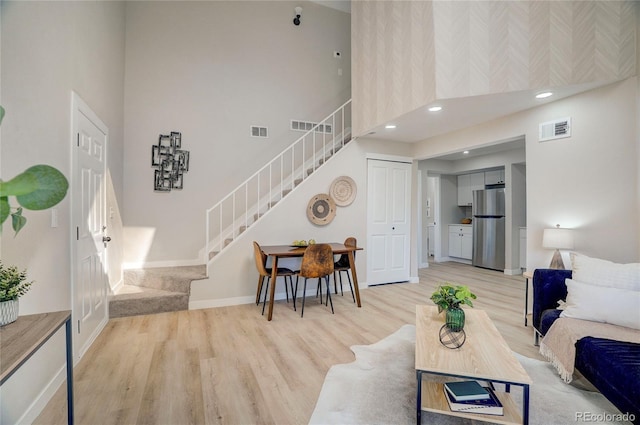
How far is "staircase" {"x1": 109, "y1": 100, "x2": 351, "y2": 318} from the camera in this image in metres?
3.94

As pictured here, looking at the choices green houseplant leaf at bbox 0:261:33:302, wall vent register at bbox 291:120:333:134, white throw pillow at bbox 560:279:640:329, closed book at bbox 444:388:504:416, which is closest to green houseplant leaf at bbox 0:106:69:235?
green houseplant leaf at bbox 0:261:33:302

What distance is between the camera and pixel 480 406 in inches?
65.7

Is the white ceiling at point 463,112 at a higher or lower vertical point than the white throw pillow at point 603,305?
higher

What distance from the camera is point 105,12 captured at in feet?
11.9

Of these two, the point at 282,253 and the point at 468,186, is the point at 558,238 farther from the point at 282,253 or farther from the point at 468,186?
the point at 468,186

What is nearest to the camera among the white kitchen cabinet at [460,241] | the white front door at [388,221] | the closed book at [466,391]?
the closed book at [466,391]

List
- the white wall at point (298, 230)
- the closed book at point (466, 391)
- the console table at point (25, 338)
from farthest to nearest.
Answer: the white wall at point (298, 230) < the closed book at point (466, 391) < the console table at point (25, 338)

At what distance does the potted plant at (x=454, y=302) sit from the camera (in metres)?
2.12

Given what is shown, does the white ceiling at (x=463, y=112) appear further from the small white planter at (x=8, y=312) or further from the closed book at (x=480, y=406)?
the small white planter at (x=8, y=312)

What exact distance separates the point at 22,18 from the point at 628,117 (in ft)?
16.3

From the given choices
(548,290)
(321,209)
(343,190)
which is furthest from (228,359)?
(343,190)

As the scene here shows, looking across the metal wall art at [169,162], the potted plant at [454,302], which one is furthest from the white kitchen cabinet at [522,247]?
the metal wall art at [169,162]

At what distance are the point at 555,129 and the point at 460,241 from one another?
476 centimetres

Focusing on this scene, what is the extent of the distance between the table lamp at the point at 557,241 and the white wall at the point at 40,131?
4575 mm
